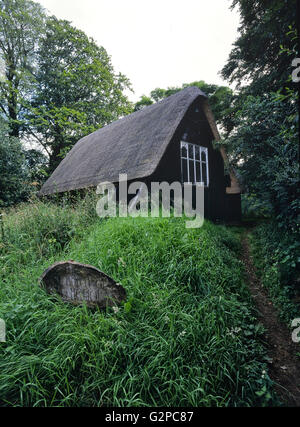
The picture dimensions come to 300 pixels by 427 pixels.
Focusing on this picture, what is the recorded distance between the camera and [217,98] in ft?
48.1

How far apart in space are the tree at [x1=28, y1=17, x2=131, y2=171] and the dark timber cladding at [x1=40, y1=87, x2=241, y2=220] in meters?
7.58

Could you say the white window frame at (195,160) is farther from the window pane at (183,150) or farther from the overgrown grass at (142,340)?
the overgrown grass at (142,340)

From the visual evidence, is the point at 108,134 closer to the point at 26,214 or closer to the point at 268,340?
the point at 26,214

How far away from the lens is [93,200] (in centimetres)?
586

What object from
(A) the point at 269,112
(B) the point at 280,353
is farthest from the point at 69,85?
(B) the point at 280,353

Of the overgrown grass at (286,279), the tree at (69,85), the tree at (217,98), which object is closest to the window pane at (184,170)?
the tree at (217,98)

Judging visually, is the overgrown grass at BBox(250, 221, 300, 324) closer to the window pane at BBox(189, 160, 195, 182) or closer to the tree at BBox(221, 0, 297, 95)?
the window pane at BBox(189, 160, 195, 182)

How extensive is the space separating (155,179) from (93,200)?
2.00 metres

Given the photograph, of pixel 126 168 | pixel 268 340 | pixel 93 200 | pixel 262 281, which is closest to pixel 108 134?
pixel 126 168

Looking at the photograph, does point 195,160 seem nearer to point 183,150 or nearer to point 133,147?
point 183,150

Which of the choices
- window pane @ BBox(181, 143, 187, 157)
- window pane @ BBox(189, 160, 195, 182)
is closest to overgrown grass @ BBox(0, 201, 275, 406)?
window pane @ BBox(189, 160, 195, 182)

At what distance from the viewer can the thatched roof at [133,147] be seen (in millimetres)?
6309

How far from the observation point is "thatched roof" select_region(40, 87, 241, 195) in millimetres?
6309
